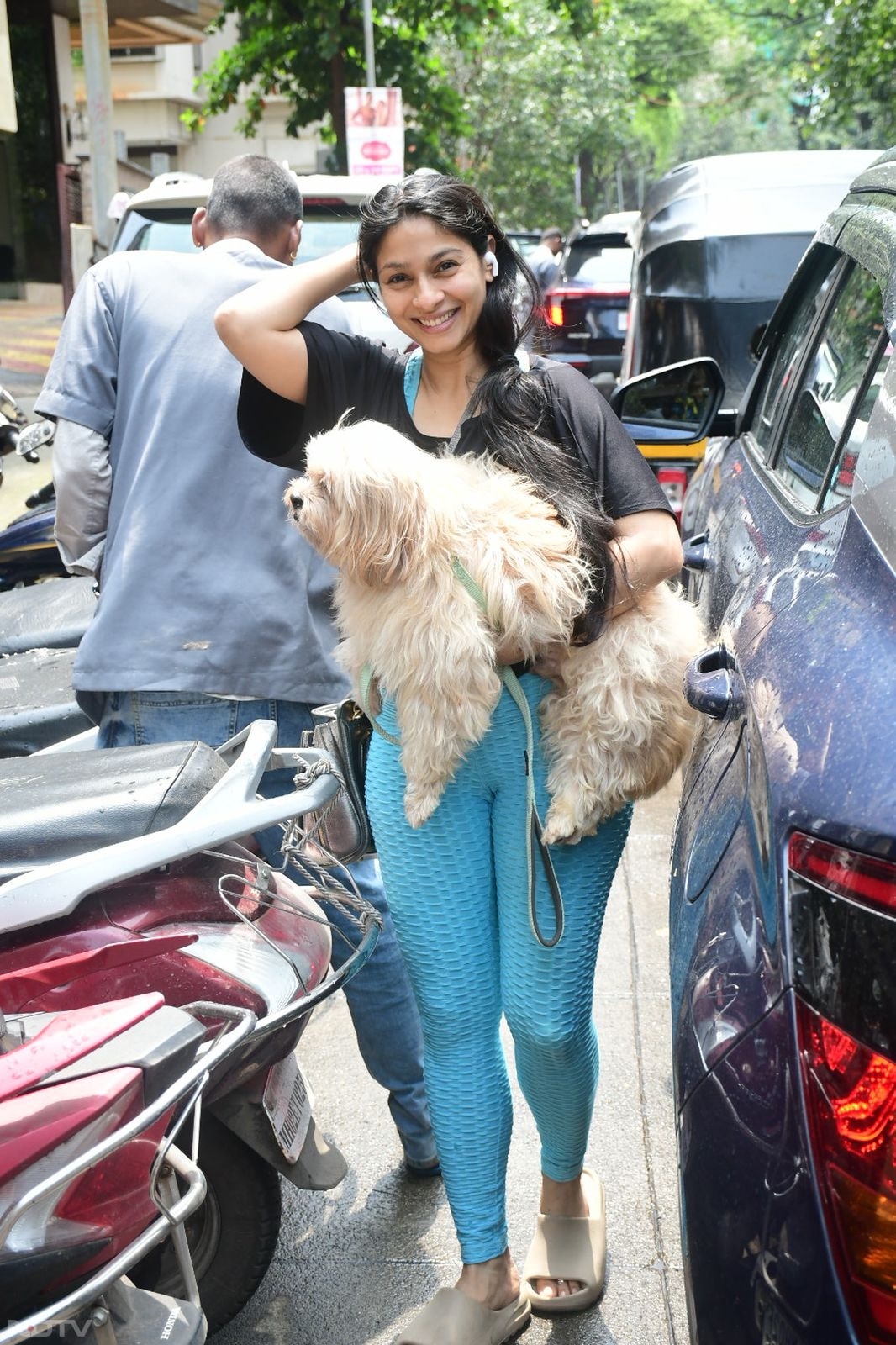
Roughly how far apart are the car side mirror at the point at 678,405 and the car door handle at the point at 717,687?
1.57 m

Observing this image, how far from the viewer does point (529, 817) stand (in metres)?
2.28

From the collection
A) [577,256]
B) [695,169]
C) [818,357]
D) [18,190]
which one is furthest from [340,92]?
[818,357]

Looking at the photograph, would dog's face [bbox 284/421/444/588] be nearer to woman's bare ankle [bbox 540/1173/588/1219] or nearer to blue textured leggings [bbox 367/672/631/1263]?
blue textured leggings [bbox 367/672/631/1263]

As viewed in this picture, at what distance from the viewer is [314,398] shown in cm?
242

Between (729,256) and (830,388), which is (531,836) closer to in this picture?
(830,388)

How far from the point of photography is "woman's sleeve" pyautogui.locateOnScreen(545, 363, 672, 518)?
2256 mm

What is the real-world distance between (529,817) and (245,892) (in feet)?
1.61

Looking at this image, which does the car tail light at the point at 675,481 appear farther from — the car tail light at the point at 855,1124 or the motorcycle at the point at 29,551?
the car tail light at the point at 855,1124

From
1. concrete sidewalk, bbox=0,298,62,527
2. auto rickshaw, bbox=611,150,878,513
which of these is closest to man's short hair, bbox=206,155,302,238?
auto rickshaw, bbox=611,150,878,513

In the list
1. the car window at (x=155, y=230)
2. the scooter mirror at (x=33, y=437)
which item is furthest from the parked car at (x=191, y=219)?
the scooter mirror at (x=33, y=437)

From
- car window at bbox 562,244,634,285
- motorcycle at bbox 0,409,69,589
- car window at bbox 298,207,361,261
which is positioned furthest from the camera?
car window at bbox 562,244,634,285

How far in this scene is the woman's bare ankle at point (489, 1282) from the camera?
8.05 feet

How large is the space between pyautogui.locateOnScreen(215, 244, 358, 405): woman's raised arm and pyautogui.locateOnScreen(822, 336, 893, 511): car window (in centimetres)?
90

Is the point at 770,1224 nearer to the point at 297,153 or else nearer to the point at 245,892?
the point at 245,892
